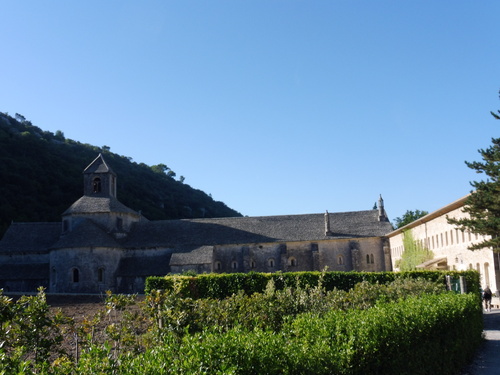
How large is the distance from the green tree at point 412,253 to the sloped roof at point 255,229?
3.19 meters

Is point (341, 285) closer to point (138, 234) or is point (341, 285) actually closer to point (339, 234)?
point (339, 234)

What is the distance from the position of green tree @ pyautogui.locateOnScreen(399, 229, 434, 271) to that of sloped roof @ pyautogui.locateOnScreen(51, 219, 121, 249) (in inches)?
1106

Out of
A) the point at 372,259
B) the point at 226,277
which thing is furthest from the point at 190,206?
the point at 226,277

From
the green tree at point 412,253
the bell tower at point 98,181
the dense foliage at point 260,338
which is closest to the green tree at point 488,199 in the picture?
the dense foliage at point 260,338

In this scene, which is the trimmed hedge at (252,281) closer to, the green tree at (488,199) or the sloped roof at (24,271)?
the green tree at (488,199)

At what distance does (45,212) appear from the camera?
7919 centimetres

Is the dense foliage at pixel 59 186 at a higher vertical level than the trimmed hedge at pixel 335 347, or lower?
higher

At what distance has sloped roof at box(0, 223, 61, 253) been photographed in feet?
171

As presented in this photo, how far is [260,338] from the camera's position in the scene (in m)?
6.34

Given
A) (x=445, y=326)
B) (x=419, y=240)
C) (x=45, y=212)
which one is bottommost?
(x=445, y=326)

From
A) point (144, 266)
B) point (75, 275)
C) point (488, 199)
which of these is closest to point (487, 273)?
point (488, 199)

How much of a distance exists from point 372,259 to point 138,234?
2458 cm

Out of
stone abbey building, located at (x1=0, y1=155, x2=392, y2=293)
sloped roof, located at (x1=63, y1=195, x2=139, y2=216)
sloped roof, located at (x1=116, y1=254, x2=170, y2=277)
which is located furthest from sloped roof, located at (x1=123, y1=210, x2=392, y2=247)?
sloped roof, located at (x1=63, y1=195, x2=139, y2=216)

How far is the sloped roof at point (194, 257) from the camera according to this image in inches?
1868
